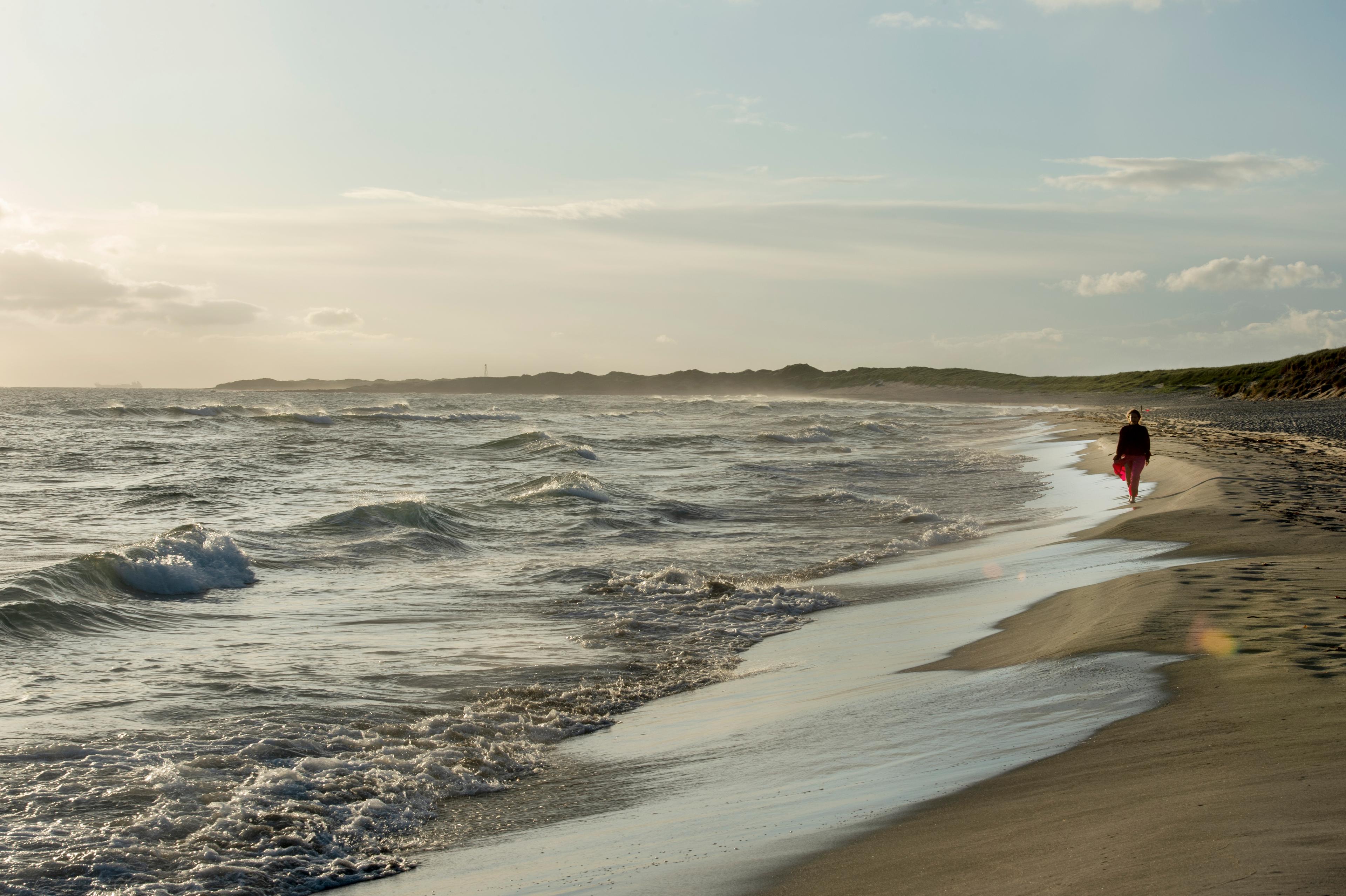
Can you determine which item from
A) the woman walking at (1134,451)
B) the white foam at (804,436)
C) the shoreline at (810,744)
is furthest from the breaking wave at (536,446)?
the shoreline at (810,744)

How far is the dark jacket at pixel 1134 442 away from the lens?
13859 mm

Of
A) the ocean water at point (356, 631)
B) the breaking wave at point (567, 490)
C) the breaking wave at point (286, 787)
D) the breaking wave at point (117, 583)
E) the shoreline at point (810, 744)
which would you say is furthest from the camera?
the breaking wave at point (567, 490)

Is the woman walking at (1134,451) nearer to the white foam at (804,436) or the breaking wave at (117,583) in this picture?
the breaking wave at (117,583)

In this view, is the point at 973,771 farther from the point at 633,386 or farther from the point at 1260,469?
the point at 633,386

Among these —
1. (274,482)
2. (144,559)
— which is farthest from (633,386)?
(144,559)

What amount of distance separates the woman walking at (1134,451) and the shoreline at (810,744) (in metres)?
5.86

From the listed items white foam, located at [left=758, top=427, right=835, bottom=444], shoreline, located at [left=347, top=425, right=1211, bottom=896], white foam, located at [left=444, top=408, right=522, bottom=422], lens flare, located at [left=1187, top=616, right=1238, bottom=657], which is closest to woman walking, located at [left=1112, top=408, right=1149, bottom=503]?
shoreline, located at [left=347, top=425, right=1211, bottom=896]

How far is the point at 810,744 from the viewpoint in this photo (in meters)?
5.00

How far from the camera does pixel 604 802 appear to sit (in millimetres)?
4668

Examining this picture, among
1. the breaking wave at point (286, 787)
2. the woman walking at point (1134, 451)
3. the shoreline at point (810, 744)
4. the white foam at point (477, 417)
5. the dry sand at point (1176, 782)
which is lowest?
the breaking wave at point (286, 787)

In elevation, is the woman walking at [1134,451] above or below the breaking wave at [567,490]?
above

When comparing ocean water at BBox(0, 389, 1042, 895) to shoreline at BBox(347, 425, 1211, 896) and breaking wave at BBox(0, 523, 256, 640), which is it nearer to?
breaking wave at BBox(0, 523, 256, 640)

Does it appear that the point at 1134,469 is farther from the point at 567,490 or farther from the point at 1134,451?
the point at 567,490

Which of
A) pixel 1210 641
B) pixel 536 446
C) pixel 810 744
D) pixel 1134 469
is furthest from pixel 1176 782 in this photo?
pixel 536 446
